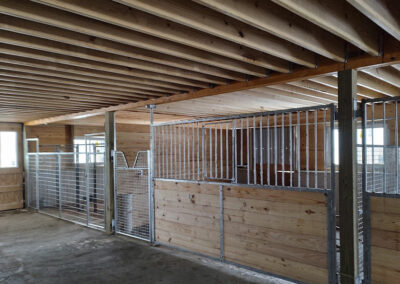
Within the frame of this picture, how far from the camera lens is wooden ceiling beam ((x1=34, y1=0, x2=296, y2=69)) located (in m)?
1.65

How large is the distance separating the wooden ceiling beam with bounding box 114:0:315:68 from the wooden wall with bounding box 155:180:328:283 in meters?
1.26

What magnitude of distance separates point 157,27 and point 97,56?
74 cm

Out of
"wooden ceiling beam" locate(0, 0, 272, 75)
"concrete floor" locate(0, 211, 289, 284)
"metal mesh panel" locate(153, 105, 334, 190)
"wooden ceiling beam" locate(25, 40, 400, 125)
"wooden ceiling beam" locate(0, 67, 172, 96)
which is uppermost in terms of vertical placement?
"wooden ceiling beam" locate(0, 0, 272, 75)

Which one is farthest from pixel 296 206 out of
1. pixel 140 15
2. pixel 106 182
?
pixel 106 182

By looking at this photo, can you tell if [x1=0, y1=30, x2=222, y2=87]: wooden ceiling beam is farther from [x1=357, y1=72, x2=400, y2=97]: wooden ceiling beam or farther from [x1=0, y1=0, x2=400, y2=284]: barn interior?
[x1=357, y1=72, x2=400, y2=97]: wooden ceiling beam

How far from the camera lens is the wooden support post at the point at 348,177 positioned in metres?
2.44

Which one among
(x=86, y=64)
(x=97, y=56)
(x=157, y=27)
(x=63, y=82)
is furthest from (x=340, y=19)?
(x=63, y=82)

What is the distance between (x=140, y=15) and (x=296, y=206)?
206cm

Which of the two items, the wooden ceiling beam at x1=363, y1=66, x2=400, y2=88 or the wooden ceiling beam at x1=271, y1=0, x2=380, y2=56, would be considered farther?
the wooden ceiling beam at x1=363, y1=66, x2=400, y2=88

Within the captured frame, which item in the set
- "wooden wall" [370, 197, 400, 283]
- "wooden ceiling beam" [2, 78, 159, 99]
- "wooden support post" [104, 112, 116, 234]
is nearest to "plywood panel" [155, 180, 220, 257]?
"wooden support post" [104, 112, 116, 234]

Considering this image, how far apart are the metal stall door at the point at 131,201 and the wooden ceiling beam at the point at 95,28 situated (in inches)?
78.9

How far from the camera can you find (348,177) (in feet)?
8.07

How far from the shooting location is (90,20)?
190 centimetres

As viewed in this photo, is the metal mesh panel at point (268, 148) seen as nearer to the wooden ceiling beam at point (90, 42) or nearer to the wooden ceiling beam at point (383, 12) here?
the wooden ceiling beam at point (90, 42)
